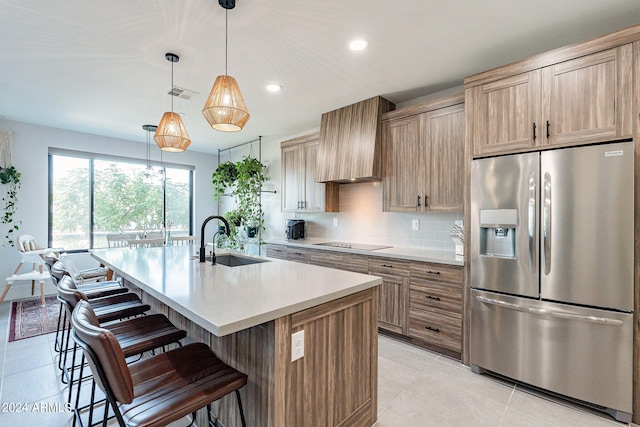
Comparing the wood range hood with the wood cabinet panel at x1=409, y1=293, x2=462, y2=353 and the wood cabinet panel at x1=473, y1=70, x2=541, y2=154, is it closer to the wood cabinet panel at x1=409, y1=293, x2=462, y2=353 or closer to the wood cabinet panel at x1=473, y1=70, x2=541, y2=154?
the wood cabinet panel at x1=473, y1=70, x2=541, y2=154

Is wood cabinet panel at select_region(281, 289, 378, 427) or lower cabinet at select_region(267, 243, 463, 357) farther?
lower cabinet at select_region(267, 243, 463, 357)

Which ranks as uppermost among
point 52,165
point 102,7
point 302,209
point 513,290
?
point 102,7

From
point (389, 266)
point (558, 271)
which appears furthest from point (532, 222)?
point (389, 266)

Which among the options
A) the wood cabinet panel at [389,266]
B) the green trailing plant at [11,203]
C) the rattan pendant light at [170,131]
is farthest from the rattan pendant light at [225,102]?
the green trailing plant at [11,203]

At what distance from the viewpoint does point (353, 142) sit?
366 cm

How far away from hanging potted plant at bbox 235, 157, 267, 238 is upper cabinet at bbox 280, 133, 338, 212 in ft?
2.39

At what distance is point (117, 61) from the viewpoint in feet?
8.79

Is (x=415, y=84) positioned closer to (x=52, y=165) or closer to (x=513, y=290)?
(x=513, y=290)

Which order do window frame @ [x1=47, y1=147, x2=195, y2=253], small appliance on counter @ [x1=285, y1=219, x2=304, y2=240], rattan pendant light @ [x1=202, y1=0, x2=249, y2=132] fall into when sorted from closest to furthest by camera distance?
rattan pendant light @ [x1=202, y1=0, x2=249, y2=132] → small appliance on counter @ [x1=285, y1=219, x2=304, y2=240] → window frame @ [x1=47, y1=147, x2=195, y2=253]

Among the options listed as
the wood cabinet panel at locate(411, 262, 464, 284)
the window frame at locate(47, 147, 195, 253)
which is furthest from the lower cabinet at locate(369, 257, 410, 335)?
the window frame at locate(47, 147, 195, 253)

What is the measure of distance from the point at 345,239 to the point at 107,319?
116 inches

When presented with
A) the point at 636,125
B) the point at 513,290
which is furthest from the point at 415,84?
the point at 513,290

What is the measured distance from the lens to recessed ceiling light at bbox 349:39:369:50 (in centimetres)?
236

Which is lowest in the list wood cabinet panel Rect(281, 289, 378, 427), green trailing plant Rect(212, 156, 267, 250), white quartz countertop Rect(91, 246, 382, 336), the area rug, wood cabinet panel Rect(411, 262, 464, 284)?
the area rug
